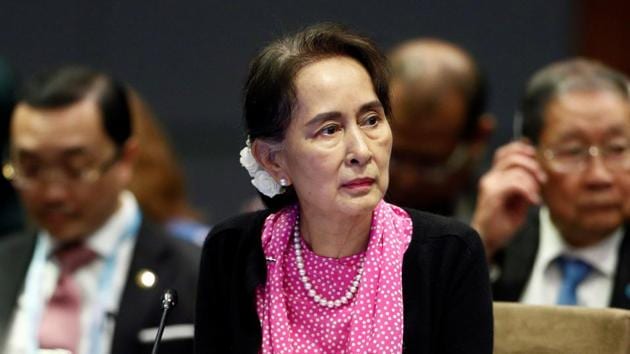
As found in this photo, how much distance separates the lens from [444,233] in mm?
2332

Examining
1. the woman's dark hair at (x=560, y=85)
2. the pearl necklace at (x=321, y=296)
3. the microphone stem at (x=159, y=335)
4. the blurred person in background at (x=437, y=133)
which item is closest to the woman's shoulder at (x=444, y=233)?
the pearl necklace at (x=321, y=296)

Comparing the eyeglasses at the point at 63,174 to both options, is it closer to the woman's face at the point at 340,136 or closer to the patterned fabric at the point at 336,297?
the patterned fabric at the point at 336,297

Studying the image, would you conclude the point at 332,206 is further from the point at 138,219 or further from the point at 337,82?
the point at 138,219

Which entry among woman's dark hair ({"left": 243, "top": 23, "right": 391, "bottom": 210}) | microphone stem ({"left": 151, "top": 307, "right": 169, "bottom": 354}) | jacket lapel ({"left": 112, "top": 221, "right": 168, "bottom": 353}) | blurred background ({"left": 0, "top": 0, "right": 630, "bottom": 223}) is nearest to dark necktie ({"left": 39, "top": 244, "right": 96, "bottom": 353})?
jacket lapel ({"left": 112, "top": 221, "right": 168, "bottom": 353})

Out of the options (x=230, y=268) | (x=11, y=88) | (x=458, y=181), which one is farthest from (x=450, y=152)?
(x=230, y=268)

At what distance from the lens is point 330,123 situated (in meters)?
2.25

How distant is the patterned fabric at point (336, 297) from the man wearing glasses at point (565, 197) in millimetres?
879

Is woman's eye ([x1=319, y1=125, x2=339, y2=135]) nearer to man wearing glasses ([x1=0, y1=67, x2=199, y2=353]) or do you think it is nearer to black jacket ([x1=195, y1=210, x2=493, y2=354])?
black jacket ([x1=195, y1=210, x2=493, y2=354])

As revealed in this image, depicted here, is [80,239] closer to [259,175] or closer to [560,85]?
[259,175]

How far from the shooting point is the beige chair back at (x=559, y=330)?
8.07ft

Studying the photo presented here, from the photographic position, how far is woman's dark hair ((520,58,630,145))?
10.7ft

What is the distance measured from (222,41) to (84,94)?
6.82ft

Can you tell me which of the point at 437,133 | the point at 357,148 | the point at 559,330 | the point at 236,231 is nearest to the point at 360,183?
the point at 357,148

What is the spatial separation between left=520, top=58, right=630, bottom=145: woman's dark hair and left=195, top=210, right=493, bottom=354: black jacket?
1.01 metres
